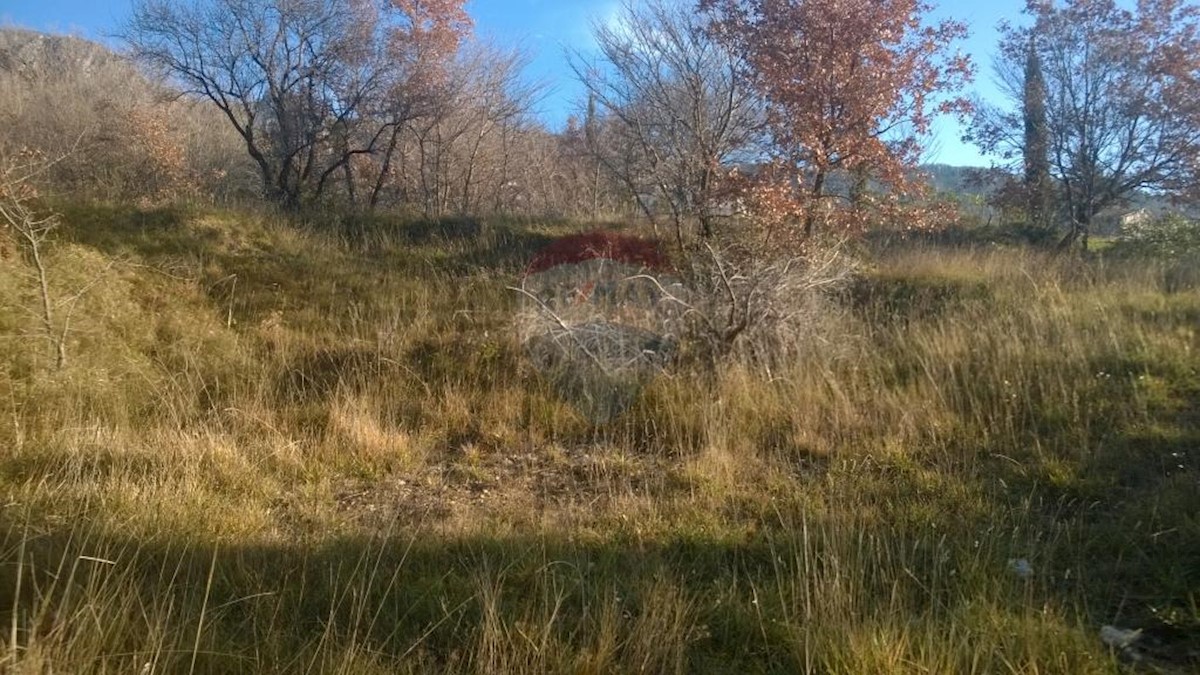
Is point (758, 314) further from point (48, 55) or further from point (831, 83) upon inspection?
point (48, 55)

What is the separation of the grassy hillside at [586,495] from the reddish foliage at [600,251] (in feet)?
8.81

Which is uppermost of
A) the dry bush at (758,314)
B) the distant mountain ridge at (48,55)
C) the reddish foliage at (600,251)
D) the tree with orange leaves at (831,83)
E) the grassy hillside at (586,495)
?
the distant mountain ridge at (48,55)

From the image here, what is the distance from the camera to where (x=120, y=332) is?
7.77 meters

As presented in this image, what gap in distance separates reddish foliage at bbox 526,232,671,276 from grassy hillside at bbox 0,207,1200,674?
2.68m

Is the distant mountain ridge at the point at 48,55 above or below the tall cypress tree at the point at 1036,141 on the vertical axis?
above

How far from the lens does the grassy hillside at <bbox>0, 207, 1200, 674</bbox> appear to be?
117 inches

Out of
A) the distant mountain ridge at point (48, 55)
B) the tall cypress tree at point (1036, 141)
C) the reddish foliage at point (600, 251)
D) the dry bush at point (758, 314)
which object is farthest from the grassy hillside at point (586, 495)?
the distant mountain ridge at point (48, 55)

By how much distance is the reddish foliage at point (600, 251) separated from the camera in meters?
10.9

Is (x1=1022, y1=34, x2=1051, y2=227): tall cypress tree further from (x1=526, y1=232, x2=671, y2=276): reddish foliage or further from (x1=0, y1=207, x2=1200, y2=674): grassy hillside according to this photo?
(x1=526, y1=232, x2=671, y2=276): reddish foliage

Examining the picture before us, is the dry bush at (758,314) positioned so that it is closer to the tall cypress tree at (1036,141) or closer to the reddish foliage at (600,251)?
the reddish foliage at (600,251)

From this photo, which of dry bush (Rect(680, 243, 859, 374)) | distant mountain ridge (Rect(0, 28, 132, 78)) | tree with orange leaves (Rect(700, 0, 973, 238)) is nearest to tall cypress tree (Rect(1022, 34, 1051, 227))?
tree with orange leaves (Rect(700, 0, 973, 238))

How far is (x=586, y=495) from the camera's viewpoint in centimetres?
488

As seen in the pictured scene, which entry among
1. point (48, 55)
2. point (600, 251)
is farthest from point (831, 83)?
point (48, 55)

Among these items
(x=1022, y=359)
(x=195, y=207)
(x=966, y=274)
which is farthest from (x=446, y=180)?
(x=1022, y=359)
